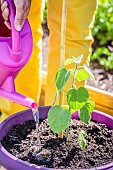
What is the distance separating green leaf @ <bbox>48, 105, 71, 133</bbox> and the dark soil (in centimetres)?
11

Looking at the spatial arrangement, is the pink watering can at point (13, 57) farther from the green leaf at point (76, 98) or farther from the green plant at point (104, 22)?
the green plant at point (104, 22)

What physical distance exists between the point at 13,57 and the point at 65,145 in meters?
0.32

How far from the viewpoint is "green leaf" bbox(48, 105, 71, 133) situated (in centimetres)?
163

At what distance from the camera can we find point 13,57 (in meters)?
1.77

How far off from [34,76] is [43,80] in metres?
0.24

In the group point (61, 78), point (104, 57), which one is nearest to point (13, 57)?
point (61, 78)

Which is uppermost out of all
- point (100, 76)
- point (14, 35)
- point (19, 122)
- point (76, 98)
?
point (14, 35)

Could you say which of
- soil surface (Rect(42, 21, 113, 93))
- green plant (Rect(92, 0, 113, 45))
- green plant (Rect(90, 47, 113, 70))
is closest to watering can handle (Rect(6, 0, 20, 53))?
soil surface (Rect(42, 21, 113, 93))

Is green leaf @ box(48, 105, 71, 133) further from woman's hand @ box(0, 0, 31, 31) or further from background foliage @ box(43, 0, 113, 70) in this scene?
background foliage @ box(43, 0, 113, 70)

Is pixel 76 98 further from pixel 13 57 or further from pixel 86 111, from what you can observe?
pixel 13 57

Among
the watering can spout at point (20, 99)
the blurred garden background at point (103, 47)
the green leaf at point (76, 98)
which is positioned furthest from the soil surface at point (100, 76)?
the green leaf at point (76, 98)

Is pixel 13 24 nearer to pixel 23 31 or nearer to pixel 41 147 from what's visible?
pixel 23 31

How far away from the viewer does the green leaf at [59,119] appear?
1.63m

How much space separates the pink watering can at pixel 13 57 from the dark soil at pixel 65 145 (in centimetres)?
11
